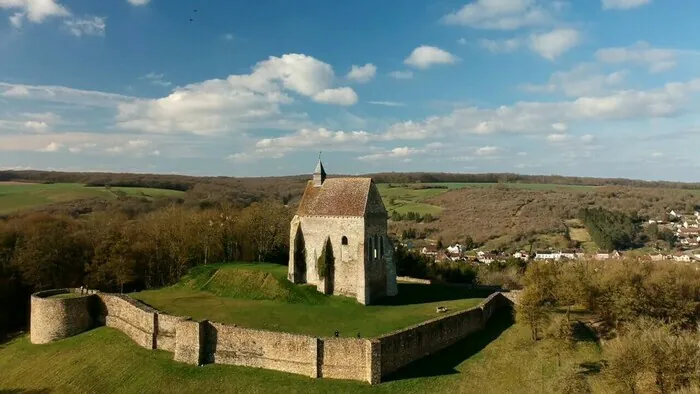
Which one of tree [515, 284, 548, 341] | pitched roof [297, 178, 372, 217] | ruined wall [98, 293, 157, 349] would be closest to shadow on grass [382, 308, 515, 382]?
tree [515, 284, 548, 341]

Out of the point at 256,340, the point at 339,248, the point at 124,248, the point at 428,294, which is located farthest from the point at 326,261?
the point at 124,248

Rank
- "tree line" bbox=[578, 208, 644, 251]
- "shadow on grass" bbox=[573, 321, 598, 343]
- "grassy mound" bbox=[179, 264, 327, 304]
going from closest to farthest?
"shadow on grass" bbox=[573, 321, 598, 343], "grassy mound" bbox=[179, 264, 327, 304], "tree line" bbox=[578, 208, 644, 251]

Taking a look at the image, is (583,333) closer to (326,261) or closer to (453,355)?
(453,355)

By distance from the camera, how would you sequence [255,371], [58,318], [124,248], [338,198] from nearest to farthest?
[255,371]
[58,318]
[338,198]
[124,248]

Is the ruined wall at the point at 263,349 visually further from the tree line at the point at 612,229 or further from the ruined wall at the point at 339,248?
the tree line at the point at 612,229

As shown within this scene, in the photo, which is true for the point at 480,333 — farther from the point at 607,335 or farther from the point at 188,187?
the point at 188,187

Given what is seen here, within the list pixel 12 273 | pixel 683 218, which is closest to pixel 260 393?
pixel 12 273

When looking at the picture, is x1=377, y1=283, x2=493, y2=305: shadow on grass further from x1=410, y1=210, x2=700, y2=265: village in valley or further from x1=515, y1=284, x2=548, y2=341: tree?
x1=410, y1=210, x2=700, y2=265: village in valley
